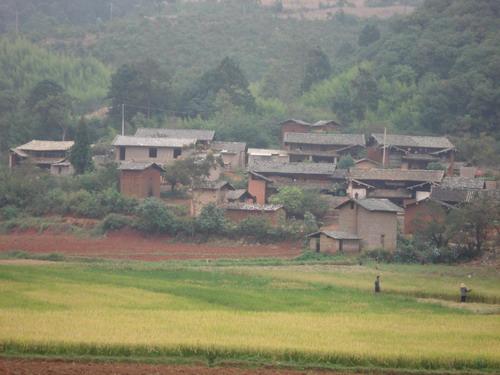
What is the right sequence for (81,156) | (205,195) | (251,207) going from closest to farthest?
(251,207) → (205,195) → (81,156)

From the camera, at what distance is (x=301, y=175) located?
53156 mm

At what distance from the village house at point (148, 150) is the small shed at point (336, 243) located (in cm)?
1535

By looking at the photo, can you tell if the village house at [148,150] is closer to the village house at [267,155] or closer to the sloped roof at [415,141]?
the village house at [267,155]

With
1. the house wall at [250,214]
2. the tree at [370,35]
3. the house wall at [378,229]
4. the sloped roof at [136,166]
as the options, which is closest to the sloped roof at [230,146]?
the sloped roof at [136,166]

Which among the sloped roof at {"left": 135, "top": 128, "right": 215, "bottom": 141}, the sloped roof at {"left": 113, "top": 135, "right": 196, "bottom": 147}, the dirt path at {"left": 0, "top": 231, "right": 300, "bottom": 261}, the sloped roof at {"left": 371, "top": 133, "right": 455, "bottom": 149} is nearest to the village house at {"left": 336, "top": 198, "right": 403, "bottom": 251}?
the dirt path at {"left": 0, "top": 231, "right": 300, "bottom": 261}

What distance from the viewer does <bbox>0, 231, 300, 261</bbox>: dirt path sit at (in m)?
40.6

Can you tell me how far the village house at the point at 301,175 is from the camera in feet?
170

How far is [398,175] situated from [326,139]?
908cm

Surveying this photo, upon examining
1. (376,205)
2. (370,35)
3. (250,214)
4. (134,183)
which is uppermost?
(370,35)

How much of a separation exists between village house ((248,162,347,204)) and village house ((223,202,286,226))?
461 cm

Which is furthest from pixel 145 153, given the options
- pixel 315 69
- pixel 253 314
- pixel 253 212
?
pixel 253 314

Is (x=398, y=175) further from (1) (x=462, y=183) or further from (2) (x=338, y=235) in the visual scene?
(2) (x=338, y=235)

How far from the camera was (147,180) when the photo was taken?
164 ft

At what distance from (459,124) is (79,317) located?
1678 inches
